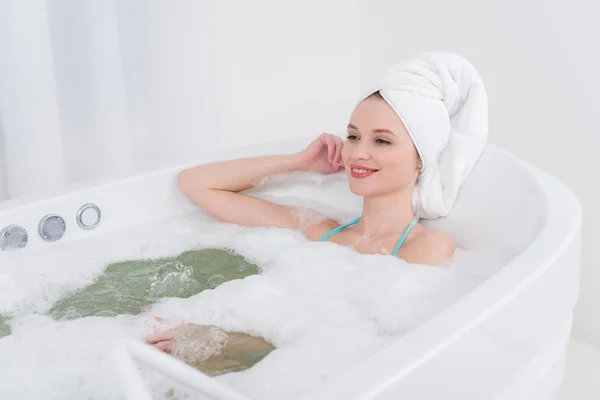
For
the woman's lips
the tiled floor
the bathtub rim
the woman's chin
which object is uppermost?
the woman's lips

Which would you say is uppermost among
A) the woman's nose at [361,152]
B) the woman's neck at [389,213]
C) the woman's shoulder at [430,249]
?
the woman's nose at [361,152]

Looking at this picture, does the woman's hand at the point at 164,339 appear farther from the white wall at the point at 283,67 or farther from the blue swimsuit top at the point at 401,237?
the white wall at the point at 283,67

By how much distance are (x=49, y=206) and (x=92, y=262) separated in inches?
5.9

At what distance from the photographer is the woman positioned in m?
1.56

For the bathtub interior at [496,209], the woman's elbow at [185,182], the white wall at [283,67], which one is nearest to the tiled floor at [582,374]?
the bathtub interior at [496,209]

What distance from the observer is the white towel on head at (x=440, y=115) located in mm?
1560

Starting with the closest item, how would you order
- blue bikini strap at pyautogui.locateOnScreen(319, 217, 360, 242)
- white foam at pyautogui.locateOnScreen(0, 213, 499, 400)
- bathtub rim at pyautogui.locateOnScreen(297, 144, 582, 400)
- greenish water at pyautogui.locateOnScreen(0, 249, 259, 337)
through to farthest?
bathtub rim at pyautogui.locateOnScreen(297, 144, 582, 400) < white foam at pyautogui.locateOnScreen(0, 213, 499, 400) < greenish water at pyautogui.locateOnScreen(0, 249, 259, 337) < blue bikini strap at pyautogui.locateOnScreen(319, 217, 360, 242)

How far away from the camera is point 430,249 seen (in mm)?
1546

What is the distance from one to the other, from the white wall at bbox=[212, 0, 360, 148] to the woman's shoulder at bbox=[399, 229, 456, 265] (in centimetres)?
120

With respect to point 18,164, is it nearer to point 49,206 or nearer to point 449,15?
point 49,206

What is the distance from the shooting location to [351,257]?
5.24 ft

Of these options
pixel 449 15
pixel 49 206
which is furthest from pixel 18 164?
pixel 449 15

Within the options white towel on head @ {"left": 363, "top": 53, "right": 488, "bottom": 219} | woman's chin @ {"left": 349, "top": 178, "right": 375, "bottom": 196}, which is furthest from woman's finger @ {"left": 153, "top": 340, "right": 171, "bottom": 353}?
white towel on head @ {"left": 363, "top": 53, "right": 488, "bottom": 219}

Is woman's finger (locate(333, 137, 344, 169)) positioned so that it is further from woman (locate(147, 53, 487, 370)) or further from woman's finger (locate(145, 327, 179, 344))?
woman's finger (locate(145, 327, 179, 344))
